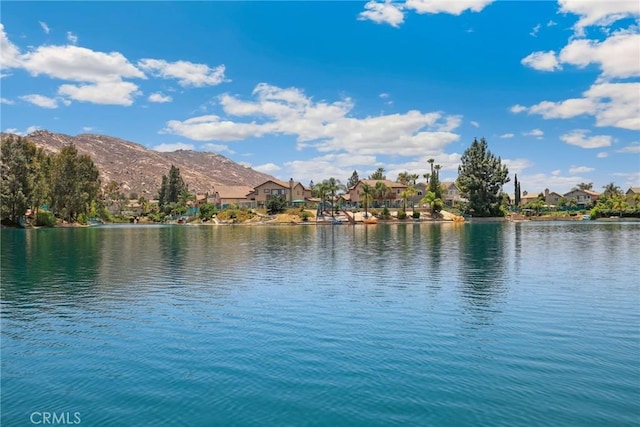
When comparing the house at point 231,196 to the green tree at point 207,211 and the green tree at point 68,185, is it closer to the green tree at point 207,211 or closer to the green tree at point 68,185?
the green tree at point 207,211

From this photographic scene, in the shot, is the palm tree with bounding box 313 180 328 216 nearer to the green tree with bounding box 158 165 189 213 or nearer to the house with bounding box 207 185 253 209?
the house with bounding box 207 185 253 209

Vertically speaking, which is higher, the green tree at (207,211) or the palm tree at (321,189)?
the palm tree at (321,189)

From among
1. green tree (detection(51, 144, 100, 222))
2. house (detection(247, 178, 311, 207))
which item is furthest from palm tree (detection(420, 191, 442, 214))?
green tree (detection(51, 144, 100, 222))

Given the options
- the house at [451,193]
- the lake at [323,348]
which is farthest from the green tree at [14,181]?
the house at [451,193]

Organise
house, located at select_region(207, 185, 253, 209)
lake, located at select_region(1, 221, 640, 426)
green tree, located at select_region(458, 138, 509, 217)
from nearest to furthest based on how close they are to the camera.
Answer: lake, located at select_region(1, 221, 640, 426) < green tree, located at select_region(458, 138, 509, 217) < house, located at select_region(207, 185, 253, 209)

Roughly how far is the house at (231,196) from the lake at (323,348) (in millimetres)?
128076

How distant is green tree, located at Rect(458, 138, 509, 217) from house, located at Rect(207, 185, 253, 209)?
244 feet

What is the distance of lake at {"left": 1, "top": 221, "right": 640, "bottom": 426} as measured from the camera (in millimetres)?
12602

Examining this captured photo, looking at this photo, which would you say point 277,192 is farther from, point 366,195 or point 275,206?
point 366,195

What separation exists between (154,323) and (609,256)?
4475cm

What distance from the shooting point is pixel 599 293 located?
28.1 metres

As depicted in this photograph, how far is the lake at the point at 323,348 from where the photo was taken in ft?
41.3

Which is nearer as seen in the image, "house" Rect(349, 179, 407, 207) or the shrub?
the shrub

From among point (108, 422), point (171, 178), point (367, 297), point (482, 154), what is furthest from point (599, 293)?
point (171, 178)
